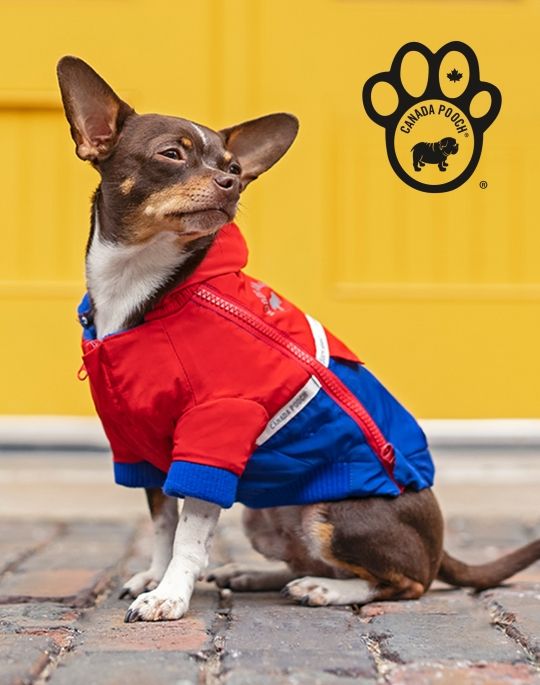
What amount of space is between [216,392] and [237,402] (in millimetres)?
55

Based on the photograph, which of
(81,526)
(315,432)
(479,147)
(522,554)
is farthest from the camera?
(81,526)

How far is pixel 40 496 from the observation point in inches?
207

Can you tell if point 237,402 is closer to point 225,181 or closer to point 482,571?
point 225,181

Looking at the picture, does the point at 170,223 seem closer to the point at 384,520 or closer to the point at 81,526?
the point at 384,520

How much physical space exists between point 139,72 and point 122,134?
1.99m

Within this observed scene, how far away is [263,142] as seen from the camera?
3475mm

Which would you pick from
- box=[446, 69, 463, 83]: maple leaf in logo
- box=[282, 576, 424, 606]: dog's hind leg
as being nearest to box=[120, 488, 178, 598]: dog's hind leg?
box=[282, 576, 424, 606]: dog's hind leg

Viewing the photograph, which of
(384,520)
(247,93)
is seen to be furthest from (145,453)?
(247,93)

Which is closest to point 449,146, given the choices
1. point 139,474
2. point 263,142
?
point 263,142

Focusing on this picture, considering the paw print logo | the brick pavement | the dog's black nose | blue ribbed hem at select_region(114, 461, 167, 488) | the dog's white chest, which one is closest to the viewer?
the brick pavement

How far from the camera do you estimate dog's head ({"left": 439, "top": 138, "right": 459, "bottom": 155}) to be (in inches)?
117

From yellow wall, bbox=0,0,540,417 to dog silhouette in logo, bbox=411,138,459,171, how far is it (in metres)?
1.78

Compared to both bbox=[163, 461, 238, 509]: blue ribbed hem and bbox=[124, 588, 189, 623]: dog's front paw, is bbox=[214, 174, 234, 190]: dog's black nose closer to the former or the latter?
bbox=[163, 461, 238, 509]: blue ribbed hem

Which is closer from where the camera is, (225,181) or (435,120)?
(435,120)
